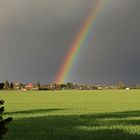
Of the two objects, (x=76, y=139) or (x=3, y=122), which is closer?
(x=3, y=122)

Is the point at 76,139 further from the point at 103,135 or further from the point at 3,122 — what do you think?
the point at 3,122

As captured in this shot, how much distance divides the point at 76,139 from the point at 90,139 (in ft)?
1.76

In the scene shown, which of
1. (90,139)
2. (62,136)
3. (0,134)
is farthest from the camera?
(62,136)

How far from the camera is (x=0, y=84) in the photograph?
7.17 m

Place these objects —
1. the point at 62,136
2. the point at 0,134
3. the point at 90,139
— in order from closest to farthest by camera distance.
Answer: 1. the point at 0,134
2. the point at 90,139
3. the point at 62,136

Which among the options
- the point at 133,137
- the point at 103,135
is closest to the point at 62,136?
the point at 103,135

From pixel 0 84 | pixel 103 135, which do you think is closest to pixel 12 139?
pixel 103 135

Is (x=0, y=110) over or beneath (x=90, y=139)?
over

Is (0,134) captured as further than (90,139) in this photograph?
No

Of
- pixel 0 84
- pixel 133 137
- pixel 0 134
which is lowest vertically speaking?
pixel 133 137

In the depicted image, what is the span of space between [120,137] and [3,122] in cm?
1136

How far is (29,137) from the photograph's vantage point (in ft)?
58.7

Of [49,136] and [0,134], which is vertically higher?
[0,134]

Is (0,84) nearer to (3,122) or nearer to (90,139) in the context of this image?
(3,122)
